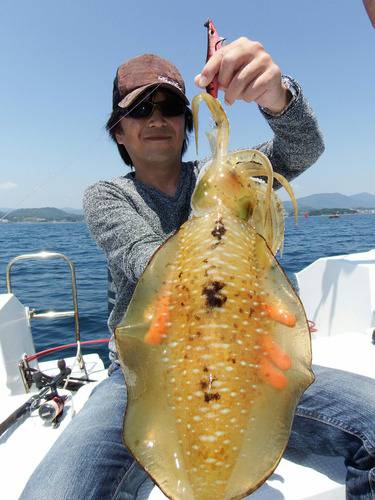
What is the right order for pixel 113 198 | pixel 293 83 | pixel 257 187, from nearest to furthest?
1. pixel 257 187
2. pixel 293 83
3. pixel 113 198

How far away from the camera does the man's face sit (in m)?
2.98

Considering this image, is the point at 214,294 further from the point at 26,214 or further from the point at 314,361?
the point at 26,214

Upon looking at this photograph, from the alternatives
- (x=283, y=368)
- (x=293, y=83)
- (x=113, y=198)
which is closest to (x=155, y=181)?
(x=113, y=198)

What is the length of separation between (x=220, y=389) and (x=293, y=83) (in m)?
1.89

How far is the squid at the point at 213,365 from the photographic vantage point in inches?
47.2

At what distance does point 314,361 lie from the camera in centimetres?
374

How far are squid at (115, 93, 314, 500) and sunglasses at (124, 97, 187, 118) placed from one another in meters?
1.89

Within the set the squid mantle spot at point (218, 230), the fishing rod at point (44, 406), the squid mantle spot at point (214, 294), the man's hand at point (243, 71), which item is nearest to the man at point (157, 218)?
the man's hand at point (243, 71)

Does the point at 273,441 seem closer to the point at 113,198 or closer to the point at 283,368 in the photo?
the point at 283,368

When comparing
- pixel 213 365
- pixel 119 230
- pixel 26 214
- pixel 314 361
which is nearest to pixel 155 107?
pixel 119 230

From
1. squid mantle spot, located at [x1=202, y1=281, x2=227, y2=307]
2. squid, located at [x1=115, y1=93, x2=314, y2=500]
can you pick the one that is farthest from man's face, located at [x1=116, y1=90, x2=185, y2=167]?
squid mantle spot, located at [x1=202, y1=281, x2=227, y2=307]

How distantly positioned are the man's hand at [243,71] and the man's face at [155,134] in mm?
1092

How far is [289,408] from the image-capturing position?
4.06 feet

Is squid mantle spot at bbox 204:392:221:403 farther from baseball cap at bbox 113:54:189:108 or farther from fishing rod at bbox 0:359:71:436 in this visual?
fishing rod at bbox 0:359:71:436
